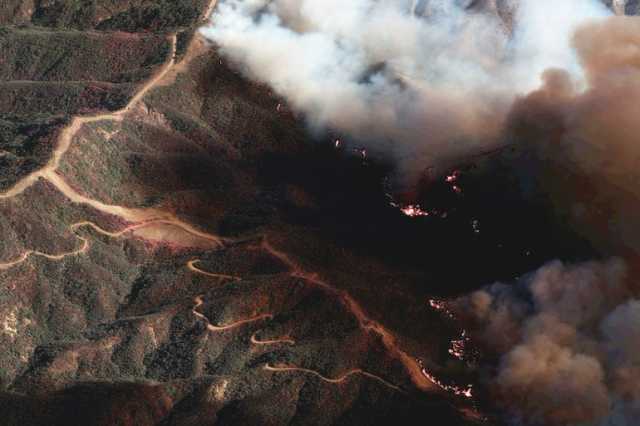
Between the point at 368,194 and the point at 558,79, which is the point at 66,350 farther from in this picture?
the point at 558,79

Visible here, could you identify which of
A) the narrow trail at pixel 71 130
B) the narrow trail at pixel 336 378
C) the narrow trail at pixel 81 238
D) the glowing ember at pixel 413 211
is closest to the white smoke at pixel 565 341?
the narrow trail at pixel 336 378

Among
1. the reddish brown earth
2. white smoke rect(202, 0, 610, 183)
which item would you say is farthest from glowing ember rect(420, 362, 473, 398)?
white smoke rect(202, 0, 610, 183)

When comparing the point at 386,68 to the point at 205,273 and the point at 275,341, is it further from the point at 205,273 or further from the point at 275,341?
the point at 275,341

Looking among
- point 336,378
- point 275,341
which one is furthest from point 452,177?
point 336,378

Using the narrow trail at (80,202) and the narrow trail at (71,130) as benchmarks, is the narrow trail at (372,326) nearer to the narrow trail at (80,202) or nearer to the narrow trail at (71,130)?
the narrow trail at (80,202)

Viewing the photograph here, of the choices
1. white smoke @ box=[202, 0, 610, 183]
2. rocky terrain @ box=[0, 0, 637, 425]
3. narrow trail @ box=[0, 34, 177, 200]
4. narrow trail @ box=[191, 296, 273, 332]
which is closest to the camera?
rocky terrain @ box=[0, 0, 637, 425]

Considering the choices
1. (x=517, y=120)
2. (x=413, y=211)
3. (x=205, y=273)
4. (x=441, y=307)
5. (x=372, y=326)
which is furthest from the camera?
(x=517, y=120)

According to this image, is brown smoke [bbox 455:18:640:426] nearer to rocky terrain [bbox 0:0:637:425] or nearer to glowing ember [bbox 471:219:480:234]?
rocky terrain [bbox 0:0:637:425]

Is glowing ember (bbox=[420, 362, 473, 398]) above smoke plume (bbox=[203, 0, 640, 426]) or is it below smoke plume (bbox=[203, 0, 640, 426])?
below
